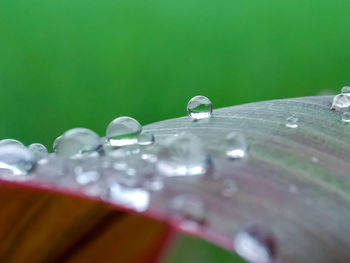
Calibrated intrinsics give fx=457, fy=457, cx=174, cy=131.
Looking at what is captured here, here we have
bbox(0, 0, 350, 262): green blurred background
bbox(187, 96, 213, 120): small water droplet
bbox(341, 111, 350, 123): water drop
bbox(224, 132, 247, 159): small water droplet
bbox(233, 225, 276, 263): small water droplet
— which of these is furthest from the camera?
bbox(0, 0, 350, 262): green blurred background

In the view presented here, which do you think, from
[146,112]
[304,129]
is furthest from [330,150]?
[146,112]

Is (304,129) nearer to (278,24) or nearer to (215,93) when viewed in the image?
(215,93)

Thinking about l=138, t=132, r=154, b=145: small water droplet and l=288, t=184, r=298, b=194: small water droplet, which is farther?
l=138, t=132, r=154, b=145: small water droplet

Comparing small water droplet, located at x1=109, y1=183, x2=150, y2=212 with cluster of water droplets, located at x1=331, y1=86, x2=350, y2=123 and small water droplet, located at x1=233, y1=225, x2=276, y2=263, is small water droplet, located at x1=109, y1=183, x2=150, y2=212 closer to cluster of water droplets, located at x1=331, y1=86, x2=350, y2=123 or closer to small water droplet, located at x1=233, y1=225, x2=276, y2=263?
small water droplet, located at x1=233, y1=225, x2=276, y2=263

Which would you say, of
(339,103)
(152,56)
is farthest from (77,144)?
(152,56)

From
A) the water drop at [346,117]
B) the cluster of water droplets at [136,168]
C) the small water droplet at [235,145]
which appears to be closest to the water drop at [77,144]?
the cluster of water droplets at [136,168]

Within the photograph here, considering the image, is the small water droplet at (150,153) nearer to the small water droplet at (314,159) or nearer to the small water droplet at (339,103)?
the small water droplet at (314,159)

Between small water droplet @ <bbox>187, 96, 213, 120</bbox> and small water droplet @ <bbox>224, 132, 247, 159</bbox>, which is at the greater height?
small water droplet @ <bbox>224, 132, 247, 159</bbox>

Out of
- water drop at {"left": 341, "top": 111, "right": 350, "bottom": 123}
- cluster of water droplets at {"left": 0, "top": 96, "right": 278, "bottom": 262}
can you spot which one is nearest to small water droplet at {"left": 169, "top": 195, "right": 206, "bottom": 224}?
cluster of water droplets at {"left": 0, "top": 96, "right": 278, "bottom": 262}
